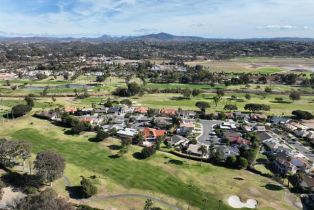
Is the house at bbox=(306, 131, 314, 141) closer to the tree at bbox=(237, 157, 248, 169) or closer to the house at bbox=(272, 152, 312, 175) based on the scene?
the house at bbox=(272, 152, 312, 175)

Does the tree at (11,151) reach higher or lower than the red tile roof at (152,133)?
higher

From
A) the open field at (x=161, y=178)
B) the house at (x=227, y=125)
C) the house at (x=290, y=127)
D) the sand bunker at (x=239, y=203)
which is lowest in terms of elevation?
the sand bunker at (x=239, y=203)

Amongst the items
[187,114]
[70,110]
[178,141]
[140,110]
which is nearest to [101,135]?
[178,141]

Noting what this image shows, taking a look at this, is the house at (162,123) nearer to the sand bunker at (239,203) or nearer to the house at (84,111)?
the house at (84,111)

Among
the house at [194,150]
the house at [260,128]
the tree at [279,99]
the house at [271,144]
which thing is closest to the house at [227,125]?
the house at [260,128]

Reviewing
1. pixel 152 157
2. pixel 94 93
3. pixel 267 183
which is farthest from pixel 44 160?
pixel 94 93


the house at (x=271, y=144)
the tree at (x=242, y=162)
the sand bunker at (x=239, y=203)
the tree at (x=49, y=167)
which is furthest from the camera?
the house at (x=271, y=144)

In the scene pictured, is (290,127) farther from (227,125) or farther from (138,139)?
(138,139)

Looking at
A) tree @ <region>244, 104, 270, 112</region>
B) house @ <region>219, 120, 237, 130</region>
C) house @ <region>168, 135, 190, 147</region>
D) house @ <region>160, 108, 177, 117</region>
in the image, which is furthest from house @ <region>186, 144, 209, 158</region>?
tree @ <region>244, 104, 270, 112</region>
